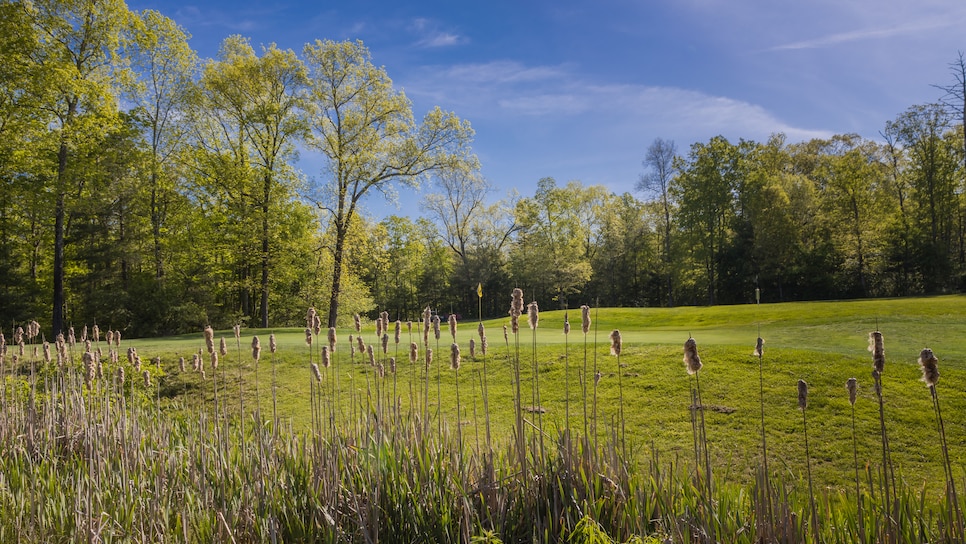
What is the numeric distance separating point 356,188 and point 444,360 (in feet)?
61.9

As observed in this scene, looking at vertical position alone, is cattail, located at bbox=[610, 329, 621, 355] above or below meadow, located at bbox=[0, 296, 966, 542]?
above

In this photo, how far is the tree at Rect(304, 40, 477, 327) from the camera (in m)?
27.6

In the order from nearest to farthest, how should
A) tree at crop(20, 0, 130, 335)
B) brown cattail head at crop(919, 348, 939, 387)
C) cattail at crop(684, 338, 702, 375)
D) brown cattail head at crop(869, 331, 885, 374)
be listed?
brown cattail head at crop(919, 348, 939, 387) → brown cattail head at crop(869, 331, 885, 374) → cattail at crop(684, 338, 702, 375) → tree at crop(20, 0, 130, 335)

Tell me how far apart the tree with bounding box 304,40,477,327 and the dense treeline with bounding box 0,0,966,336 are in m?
0.11

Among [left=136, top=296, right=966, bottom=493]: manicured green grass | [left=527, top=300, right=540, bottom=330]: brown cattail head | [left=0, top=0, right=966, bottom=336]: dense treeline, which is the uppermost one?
[left=0, top=0, right=966, bottom=336]: dense treeline

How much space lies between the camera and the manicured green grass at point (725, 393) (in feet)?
18.3

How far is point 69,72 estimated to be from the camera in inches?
771

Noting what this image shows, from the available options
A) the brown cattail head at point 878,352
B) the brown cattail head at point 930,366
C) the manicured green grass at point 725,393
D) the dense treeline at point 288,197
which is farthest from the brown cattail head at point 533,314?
the dense treeline at point 288,197

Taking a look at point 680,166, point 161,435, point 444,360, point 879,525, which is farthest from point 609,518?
point 680,166

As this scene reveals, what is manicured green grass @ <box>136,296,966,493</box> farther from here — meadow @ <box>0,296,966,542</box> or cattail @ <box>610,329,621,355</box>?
cattail @ <box>610,329,621,355</box>

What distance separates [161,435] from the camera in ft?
15.3

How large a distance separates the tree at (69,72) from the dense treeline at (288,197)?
0.08 m

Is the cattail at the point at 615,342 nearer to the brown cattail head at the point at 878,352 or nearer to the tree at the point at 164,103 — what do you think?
the brown cattail head at the point at 878,352

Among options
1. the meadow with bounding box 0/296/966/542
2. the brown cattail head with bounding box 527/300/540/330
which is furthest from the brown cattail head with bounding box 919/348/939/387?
the brown cattail head with bounding box 527/300/540/330
